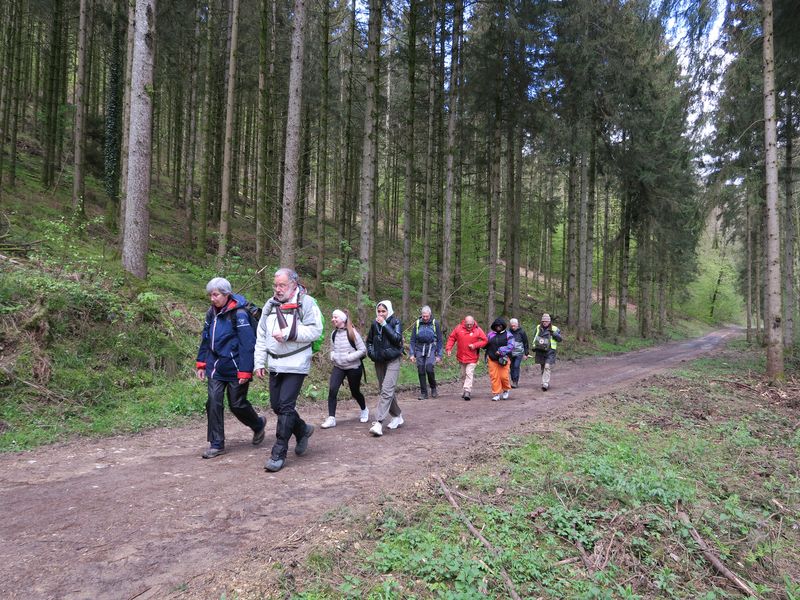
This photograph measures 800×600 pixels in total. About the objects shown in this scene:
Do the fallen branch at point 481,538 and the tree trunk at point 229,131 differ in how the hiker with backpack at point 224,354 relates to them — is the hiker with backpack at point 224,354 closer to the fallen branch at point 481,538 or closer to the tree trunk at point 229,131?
the fallen branch at point 481,538

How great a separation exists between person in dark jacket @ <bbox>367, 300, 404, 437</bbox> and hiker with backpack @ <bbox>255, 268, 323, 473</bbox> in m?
1.98

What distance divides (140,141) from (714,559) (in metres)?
11.2

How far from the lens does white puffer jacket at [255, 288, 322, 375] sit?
515 cm

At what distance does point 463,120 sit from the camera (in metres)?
19.7

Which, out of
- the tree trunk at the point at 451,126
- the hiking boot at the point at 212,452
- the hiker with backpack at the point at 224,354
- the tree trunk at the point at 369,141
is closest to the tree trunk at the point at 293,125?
the tree trunk at the point at 369,141

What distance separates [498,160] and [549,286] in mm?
23377

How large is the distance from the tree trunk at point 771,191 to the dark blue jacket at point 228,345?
13.2 metres

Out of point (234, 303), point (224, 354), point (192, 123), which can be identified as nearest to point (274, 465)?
point (224, 354)

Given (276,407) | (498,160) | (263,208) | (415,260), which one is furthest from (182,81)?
(276,407)

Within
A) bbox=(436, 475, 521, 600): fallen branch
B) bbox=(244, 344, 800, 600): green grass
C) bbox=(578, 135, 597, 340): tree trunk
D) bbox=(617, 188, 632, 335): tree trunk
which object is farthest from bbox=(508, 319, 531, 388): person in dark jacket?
bbox=(617, 188, 632, 335): tree trunk

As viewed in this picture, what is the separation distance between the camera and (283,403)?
16.8ft

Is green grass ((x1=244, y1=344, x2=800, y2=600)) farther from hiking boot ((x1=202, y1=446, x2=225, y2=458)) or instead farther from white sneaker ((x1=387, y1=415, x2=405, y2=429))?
hiking boot ((x1=202, y1=446, x2=225, y2=458))

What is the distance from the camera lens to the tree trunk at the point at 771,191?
11875 millimetres

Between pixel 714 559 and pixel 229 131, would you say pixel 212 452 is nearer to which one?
pixel 714 559
